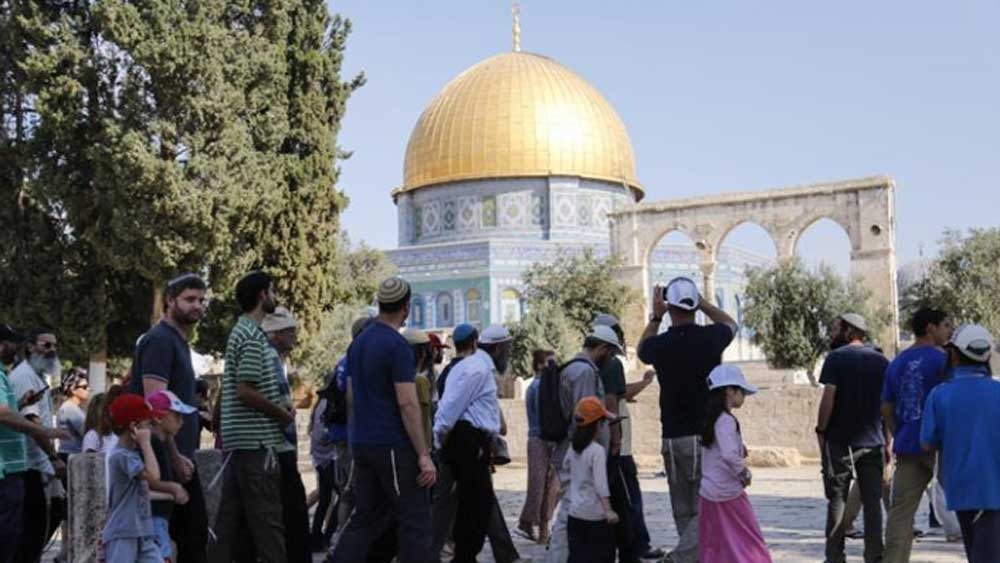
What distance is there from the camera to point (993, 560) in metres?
5.24

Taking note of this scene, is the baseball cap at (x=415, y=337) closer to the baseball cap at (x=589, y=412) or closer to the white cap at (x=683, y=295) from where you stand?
the baseball cap at (x=589, y=412)

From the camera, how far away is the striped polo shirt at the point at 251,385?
19.4 feet

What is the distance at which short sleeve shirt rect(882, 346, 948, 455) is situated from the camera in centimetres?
655

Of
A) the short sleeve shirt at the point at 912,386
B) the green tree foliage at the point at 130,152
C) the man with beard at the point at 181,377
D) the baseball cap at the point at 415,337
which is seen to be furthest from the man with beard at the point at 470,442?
the green tree foliage at the point at 130,152

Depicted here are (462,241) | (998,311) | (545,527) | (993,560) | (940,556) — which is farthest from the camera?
(462,241)

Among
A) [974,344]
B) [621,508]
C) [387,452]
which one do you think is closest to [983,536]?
[974,344]

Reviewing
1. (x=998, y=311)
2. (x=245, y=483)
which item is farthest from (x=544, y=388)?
(x=998, y=311)

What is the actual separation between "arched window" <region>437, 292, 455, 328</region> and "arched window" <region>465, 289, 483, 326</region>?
703 millimetres

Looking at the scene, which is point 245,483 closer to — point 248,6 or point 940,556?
point 940,556

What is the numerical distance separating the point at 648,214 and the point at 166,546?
3616 centimetres

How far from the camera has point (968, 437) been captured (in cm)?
536

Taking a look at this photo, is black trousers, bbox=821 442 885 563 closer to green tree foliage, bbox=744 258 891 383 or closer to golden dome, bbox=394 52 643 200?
green tree foliage, bbox=744 258 891 383

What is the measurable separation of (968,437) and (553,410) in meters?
2.75

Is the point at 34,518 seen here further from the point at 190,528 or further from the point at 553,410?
the point at 553,410
